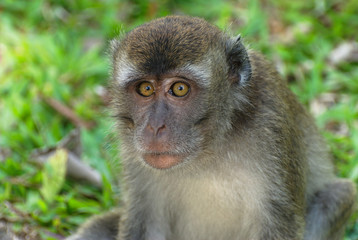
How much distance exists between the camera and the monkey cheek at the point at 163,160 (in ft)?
13.4

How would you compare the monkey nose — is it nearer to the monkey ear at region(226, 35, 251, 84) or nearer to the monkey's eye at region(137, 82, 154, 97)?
the monkey's eye at region(137, 82, 154, 97)

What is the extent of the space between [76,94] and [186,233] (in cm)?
300

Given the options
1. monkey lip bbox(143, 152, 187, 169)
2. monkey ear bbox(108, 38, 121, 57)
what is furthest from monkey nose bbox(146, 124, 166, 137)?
monkey ear bbox(108, 38, 121, 57)

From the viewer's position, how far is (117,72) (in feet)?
14.7

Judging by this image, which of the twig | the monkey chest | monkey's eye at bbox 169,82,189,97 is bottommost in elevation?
the monkey chest

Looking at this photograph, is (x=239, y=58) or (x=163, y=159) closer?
(x=163, y=159)

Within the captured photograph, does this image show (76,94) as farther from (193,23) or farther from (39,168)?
(193,23)

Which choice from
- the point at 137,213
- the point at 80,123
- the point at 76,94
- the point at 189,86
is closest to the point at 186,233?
the point at 137,213

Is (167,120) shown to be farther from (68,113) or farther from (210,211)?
(68,113)

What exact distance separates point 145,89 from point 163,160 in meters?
0.49

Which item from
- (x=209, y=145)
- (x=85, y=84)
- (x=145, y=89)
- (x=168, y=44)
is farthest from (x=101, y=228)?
(x=85, y=84)

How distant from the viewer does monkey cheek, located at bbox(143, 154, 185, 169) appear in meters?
4.08

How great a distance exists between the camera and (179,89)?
4.16 metres

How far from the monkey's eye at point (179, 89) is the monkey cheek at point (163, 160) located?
0.39m
